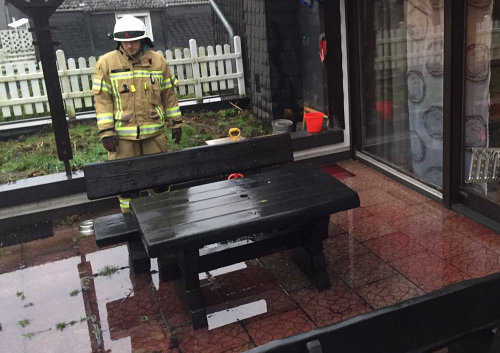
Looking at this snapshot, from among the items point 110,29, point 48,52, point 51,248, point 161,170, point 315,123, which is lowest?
point 51,248

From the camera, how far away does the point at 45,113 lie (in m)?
9.46

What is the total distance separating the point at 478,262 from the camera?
4.00 meters

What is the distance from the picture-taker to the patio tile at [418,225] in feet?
15.0

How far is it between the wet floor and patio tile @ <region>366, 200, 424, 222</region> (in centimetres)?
2

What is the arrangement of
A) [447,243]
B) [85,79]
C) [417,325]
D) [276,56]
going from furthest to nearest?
1. [85,79]
2. [276,56]
3. [447,243]
4. [417,325]

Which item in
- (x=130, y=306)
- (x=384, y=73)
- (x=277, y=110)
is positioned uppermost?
(x=384, y=73)

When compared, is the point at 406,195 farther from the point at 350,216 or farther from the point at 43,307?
the point at 43,307

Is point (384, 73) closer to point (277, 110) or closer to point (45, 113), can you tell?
point (277, 110)

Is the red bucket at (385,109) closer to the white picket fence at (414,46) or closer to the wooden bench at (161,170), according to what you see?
the white picket fence at (414,46)

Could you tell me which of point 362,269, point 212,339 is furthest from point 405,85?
point 212,339

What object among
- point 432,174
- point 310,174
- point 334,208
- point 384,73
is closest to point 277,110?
point 384,73

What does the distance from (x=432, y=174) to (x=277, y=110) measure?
10.2ft

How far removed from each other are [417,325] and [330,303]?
1924 millimetres

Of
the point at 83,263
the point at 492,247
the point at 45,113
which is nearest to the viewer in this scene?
the point at 492,247
